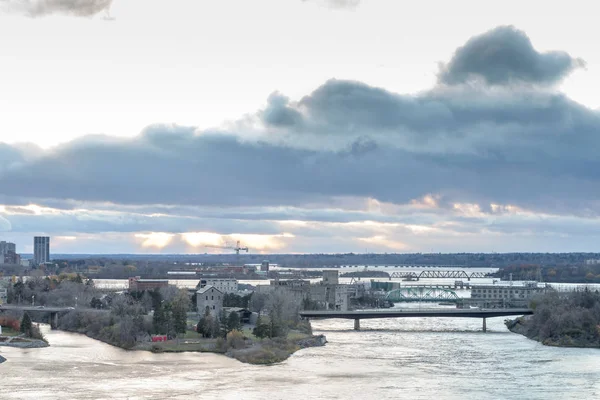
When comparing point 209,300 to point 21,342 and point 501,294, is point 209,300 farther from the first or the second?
point 501,294

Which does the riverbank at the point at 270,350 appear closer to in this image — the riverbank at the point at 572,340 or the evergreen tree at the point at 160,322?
the evergreen tree at the point at 160,322

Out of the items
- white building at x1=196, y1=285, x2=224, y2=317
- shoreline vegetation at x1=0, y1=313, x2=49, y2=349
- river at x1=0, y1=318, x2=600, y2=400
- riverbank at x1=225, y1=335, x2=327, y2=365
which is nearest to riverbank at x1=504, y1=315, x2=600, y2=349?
river at x1=0, y1=318, x2=600, y2=400

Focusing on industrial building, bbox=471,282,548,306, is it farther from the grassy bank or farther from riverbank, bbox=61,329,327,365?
the grassy bank

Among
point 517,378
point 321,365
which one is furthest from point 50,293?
point 517,378

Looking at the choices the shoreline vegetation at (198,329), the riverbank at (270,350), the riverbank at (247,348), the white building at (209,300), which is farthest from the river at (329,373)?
the white building at (209,300)

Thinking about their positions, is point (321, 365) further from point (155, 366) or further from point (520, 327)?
point (520, 327)

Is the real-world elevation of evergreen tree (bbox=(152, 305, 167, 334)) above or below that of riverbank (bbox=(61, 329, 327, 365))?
above
